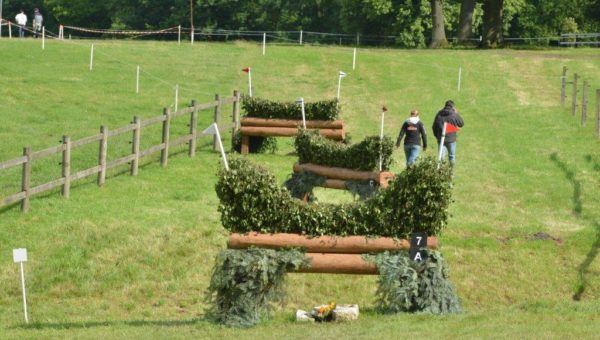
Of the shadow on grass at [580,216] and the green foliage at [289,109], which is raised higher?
the green foliage at [289,109]

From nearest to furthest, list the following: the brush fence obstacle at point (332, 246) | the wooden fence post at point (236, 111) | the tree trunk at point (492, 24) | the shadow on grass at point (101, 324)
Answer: the brush fence obstacle at point (332, 246) → the shadow on grass at point (101, 324) → the wooden fence post at point (236, 111) → the tree trunk at point (492, 24)

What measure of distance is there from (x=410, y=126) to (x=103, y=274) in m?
8.91

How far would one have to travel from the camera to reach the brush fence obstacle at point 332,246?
16.9 metres

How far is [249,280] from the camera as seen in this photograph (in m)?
16.7

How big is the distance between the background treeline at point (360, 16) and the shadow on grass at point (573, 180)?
114 ft

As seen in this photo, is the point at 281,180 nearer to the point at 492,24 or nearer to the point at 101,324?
the point at 101,324

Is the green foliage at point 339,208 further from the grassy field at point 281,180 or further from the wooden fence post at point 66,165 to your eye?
the wooden fence post at point 66,165

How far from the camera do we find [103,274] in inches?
869

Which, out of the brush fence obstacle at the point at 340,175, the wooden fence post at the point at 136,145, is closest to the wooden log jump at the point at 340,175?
the brush fence obstacle at the point at 340,175

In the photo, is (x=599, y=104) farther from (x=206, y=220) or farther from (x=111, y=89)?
(x=111, y=89)

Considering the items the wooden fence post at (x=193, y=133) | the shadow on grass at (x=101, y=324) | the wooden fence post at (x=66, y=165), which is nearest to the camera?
the shadow on grass at (x=101, y=324)

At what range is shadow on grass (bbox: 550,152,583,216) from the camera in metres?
26.9

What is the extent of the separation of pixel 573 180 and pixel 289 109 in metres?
7.69

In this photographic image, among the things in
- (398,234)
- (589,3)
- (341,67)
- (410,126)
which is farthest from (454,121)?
(589,3)
